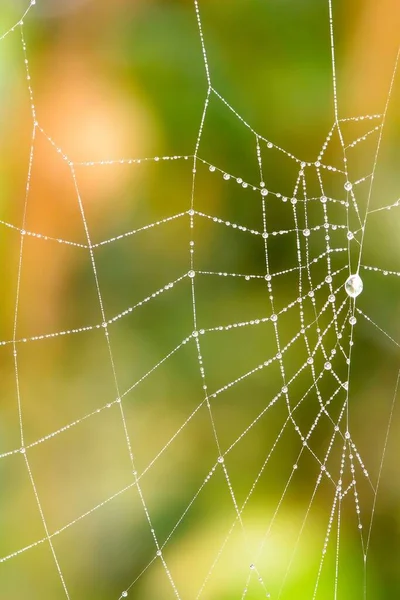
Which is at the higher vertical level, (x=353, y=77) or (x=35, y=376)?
(x=353, y=77)

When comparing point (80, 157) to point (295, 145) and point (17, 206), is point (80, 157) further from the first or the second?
point (295, 145)

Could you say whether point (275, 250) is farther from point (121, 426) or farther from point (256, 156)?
point (121, 426)

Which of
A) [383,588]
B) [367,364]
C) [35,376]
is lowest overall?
[383,588]

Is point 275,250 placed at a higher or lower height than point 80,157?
lower

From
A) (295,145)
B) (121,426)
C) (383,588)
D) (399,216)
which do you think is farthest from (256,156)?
(383,588)

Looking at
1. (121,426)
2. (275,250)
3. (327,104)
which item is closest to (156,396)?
(121,426)

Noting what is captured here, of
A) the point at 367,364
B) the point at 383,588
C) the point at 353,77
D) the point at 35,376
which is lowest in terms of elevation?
the point at 383,588
